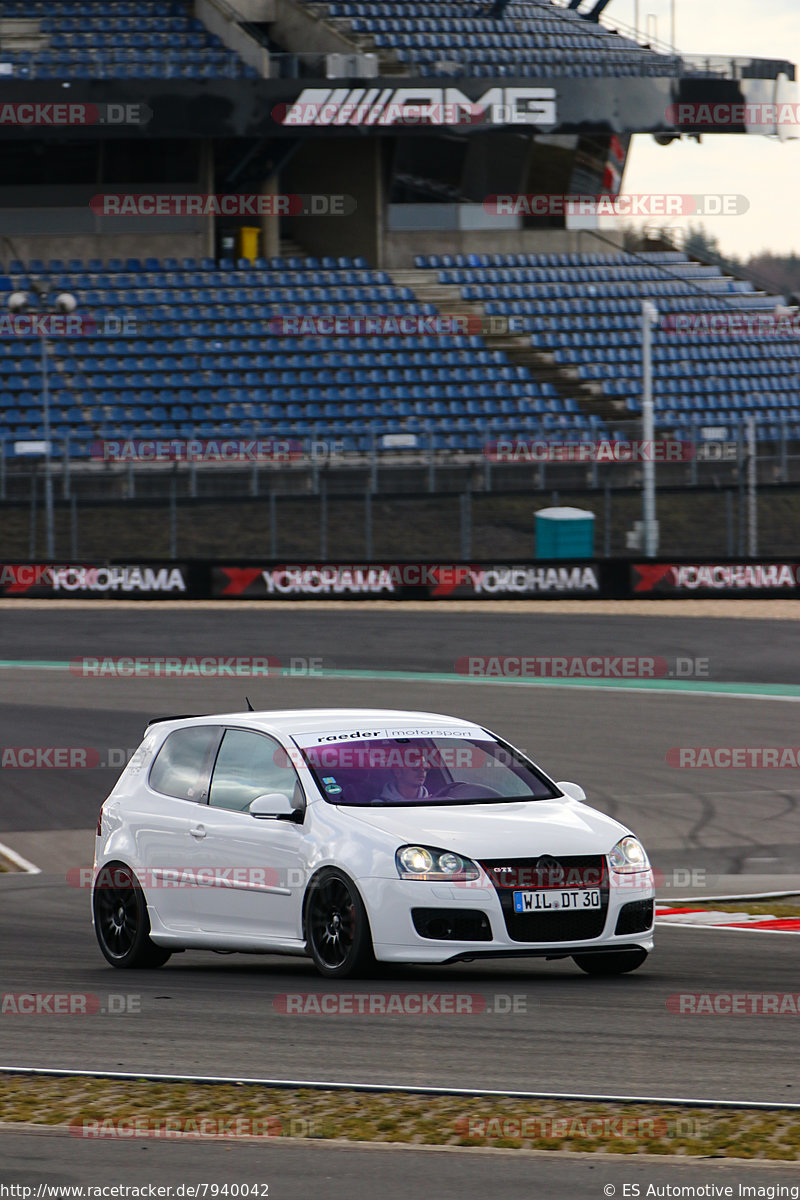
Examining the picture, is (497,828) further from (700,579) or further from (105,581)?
(105,581)

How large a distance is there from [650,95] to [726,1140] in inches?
1658

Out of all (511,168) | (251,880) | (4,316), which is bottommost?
(251,880)

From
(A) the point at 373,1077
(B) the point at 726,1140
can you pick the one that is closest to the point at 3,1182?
(A) the point at 373,1077

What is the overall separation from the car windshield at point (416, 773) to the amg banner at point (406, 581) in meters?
20.4

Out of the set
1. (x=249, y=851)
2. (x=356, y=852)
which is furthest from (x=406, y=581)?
(x=356, y=852)

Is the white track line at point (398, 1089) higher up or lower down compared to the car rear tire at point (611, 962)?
higher up

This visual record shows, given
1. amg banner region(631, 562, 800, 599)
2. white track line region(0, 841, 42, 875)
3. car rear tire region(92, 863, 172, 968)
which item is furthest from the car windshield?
amg banner region(631, 562, 800, 599)

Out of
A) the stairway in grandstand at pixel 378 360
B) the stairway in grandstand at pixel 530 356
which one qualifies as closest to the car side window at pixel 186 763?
the stairway in grandstand at pixel 378 360

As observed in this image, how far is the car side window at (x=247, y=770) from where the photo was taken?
8953 millimetres

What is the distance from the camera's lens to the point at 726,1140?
530cm

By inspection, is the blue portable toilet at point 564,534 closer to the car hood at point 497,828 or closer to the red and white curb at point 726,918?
the red and white curb at point 726,918

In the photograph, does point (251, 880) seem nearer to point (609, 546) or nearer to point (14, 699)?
point (14, 699)

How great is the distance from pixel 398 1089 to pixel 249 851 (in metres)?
2.81

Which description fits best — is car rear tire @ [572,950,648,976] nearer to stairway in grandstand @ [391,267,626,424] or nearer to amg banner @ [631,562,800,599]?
amg banner @ [631,562,800,599]
